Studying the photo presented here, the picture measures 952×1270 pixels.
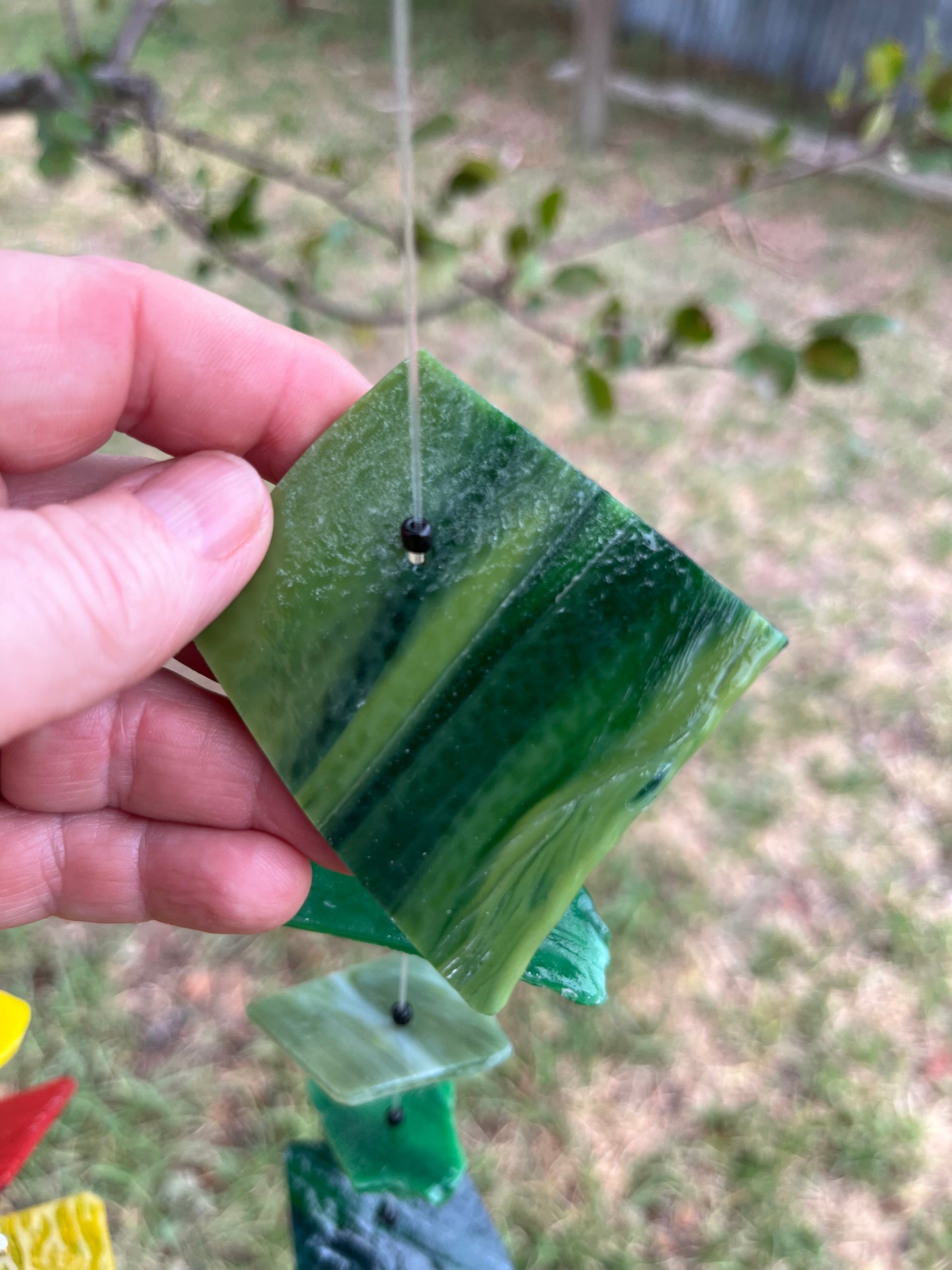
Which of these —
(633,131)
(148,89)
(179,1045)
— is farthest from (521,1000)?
(633,131)

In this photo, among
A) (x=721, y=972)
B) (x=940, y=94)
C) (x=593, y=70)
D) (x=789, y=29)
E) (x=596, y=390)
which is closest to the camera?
(x=940, y=94)

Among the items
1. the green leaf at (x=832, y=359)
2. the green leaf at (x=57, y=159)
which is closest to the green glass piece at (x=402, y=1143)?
the green leaf at (x=832, y=359)

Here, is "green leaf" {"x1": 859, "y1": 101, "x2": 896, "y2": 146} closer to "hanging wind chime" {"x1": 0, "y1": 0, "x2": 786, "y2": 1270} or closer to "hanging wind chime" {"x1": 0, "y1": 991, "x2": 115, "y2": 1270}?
"hanging wind chime" {"x1": 0, "y1": 0, "x2": 786, "y2": 1270}

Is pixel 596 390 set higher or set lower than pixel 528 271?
lower

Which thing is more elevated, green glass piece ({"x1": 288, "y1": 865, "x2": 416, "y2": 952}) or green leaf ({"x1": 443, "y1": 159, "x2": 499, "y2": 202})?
green leaf ({"x1": 443, "y1": 159, "x2": 499, "y2": 202})

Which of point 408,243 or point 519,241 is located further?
point 519,241

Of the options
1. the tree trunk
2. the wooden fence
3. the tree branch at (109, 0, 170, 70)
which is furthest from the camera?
the wooden fence

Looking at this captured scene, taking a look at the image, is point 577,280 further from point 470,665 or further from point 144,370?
point 470,665

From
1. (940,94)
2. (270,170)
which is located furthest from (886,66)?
(270,170)

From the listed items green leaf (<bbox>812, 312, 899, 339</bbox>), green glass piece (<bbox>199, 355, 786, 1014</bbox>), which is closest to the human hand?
green glass piece (<bbox>199, 355, 786, 1014</bbox>)
